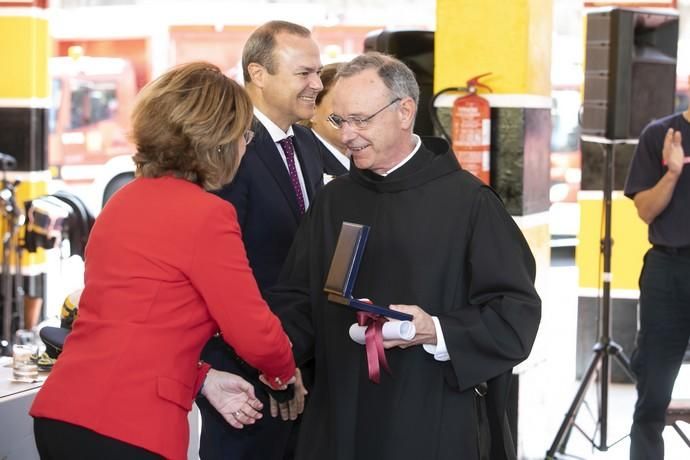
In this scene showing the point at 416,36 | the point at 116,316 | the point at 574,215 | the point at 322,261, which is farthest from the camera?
the point at 574,215

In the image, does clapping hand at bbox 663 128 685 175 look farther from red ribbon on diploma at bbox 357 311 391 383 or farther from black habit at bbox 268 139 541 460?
red ribbon on diploma at bbox 357 311 391 383

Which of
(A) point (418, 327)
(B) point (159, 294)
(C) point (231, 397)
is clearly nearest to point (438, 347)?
(A) point (418, 327)

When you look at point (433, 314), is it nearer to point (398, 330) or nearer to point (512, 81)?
point (398, 330)

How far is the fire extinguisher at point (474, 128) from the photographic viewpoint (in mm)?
4762

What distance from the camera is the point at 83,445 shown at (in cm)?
239

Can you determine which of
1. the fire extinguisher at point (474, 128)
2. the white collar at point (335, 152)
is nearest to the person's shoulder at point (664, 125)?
the fire extinguisher at point (474, 128)

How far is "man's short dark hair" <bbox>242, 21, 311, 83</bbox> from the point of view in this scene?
11.4 feet

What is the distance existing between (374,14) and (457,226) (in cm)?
857

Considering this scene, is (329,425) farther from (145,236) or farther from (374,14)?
(374,14)

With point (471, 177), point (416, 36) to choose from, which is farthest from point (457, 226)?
point (416, 36)

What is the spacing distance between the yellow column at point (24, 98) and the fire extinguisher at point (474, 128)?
4078mm

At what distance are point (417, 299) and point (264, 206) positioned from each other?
0.69 metres

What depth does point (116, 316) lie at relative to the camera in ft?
7.93

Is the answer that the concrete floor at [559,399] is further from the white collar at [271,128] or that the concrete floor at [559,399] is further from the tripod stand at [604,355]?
the white collar at [271,128]
